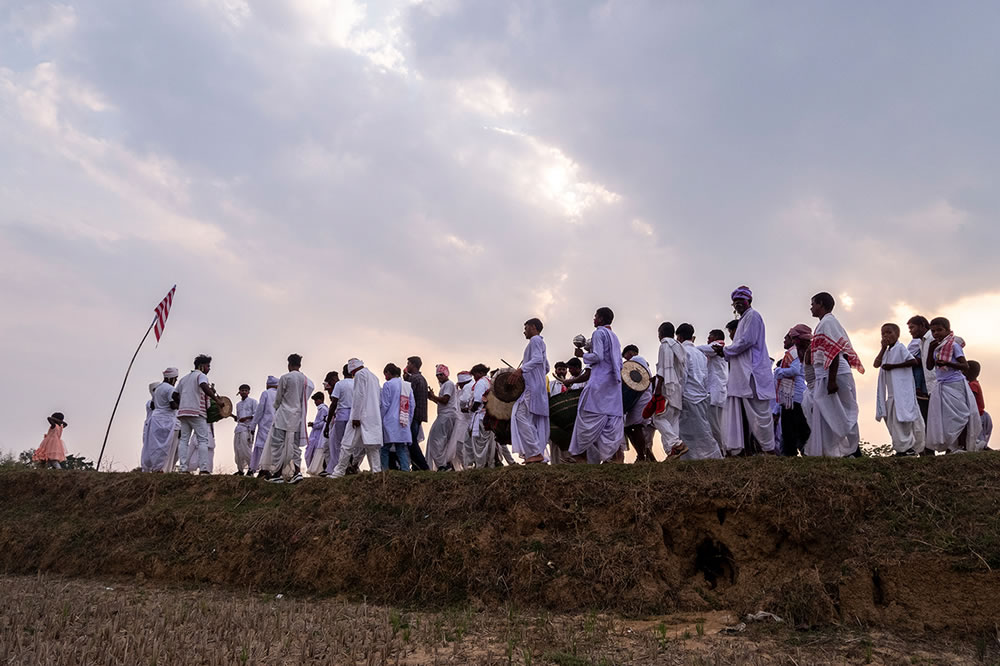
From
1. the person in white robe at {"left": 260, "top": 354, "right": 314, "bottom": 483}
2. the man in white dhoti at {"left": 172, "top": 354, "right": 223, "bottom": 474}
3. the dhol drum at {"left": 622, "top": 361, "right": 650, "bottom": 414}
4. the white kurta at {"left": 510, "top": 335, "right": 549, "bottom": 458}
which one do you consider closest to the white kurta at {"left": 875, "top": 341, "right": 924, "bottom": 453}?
the dhol drum at {"left": 622, "top": 361, "right": 650, "bottom": 414}

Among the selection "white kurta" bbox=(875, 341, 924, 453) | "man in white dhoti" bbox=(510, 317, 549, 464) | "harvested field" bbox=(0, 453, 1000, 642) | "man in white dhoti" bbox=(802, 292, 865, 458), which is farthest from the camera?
"man in white dhoti" bbox=(510, 317, 549, 464)

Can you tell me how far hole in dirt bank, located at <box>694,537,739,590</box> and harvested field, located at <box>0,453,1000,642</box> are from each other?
0.05 ft

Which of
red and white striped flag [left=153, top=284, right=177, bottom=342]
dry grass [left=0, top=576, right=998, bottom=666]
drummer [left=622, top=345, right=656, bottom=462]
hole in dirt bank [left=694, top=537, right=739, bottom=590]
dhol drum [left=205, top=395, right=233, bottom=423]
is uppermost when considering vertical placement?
red and white striped flag [left=153, top=284, right=177, bottom=342]

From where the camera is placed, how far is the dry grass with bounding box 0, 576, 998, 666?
509cm

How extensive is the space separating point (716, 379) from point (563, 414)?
244cm

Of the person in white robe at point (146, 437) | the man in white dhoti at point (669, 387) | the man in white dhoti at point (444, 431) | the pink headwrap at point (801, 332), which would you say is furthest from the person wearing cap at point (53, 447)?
the pink headwrap at point (801, 332)

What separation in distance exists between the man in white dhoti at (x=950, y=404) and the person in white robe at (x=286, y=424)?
8.63 meters

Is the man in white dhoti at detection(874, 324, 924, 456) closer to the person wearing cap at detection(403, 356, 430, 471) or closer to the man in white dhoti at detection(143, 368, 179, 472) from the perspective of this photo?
the person wearing cap at detection(403, 356, 430, 471)

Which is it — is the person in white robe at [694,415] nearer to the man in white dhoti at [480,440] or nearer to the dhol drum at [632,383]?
the dhol drum at [632,383]

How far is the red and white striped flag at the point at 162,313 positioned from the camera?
1627 centimetres

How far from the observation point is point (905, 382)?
8891 mm

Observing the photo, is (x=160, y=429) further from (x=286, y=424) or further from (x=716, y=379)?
(x=716, y=379)

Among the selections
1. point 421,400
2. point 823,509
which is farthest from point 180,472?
point 823,509

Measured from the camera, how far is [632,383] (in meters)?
9.59
